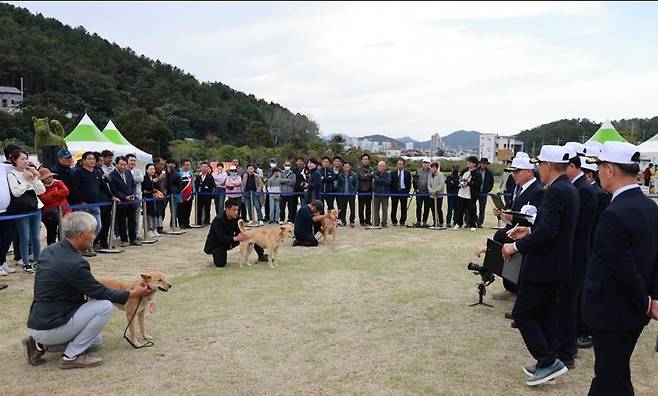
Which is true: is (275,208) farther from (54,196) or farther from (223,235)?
(54,196)

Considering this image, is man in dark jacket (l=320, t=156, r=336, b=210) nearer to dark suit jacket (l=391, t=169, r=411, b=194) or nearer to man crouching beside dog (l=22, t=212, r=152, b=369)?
dark suit jacket (l=391, t=169, r=411, b=194)

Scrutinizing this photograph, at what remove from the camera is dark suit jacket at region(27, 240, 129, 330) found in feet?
13.4

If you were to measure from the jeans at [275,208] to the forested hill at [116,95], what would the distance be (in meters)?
41.5

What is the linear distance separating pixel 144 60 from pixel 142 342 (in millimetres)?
101773

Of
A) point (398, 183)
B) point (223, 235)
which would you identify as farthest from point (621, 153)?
point (398, 183)

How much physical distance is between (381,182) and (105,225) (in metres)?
7.28

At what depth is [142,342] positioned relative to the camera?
4949mm

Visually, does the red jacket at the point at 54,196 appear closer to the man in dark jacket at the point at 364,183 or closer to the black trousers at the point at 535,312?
the black trousers at the point at 535,312

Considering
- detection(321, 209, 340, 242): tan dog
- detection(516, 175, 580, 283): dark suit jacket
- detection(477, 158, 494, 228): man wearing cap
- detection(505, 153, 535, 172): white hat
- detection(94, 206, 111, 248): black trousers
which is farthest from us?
detection(477, 158, 494, 228): man wearing cap

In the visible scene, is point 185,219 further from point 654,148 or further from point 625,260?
point 654,148

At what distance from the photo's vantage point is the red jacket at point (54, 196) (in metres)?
8.28

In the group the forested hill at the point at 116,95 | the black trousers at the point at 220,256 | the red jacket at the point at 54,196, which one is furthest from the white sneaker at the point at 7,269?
the forested hill at the point at 116,95

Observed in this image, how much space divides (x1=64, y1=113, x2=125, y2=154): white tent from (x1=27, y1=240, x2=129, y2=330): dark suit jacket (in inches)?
657

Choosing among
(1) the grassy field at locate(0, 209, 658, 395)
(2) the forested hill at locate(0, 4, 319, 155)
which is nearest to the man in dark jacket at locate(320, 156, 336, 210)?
(1) the grassy field at locate(0, 209, 658, 395)
